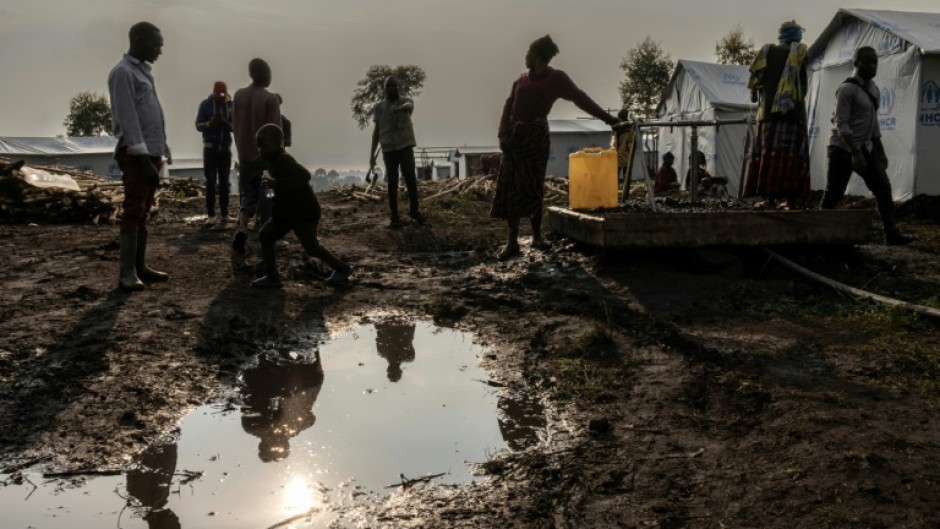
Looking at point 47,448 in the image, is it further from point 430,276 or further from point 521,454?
point 430,276

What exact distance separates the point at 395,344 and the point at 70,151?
3338cm

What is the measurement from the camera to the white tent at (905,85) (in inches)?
463

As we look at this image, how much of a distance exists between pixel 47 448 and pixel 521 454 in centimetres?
170

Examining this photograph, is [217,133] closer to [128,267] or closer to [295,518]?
[128,267]

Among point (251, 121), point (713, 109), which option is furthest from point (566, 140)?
point (251, 121)

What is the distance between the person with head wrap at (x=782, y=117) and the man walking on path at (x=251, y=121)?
4145mm

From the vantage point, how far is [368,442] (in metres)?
2.83

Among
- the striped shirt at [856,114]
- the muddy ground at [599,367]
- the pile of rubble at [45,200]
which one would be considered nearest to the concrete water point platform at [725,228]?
the muddy ground at [599,367]

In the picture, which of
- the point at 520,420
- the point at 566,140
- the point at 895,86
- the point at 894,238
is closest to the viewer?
the point at 520,420

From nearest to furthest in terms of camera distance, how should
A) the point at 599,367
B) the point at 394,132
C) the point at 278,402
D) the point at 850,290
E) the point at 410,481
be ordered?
the point at 410,481 < the point at 278,402 < the point at 599,367 < the point at 850,290 < the point at 394,132

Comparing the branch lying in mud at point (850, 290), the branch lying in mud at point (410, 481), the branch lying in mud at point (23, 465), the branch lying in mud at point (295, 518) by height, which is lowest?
the branch lying in mud at point (295, 518)

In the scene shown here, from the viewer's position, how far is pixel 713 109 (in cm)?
1858

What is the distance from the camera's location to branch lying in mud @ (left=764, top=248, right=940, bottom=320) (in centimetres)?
402

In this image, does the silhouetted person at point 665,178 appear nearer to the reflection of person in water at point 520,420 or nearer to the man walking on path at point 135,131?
the man walking on path at point 135,131
